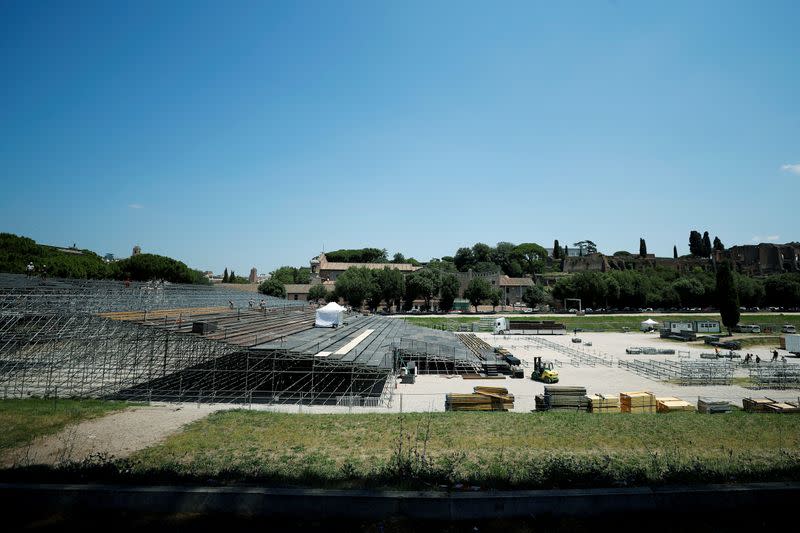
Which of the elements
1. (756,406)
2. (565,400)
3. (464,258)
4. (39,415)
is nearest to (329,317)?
(565,400)

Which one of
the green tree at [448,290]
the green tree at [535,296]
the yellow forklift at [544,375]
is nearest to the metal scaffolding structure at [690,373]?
the yellow forklift at [544,375]

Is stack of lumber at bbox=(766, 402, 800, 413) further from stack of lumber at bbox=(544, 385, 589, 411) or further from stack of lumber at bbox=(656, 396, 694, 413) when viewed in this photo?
stack of lumber at bbox=(544, 385, 589, 411)

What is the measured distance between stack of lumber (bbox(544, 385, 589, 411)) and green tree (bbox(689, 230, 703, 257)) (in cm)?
15904

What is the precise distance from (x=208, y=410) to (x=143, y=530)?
16.1 meters

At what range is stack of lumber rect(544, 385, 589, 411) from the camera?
20.4 m

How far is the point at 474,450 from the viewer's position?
11.7 m

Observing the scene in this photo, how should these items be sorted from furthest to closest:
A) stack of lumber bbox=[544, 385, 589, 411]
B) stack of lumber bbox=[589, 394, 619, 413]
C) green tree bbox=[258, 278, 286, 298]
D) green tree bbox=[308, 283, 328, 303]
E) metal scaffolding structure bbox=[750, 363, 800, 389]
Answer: green tree bbox=[258, 278, 286, 298] < green tree bbox=[308, 283, 328, 303] < metal scaffolding structure bbox=[750, 363, 800, 389] < stack of lumber bbox=[544, 385, 589, 411] < stack of lumber bbox=[589, 394, 619, 413]

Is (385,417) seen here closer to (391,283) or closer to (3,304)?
(3,304)

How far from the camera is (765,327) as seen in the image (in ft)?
206

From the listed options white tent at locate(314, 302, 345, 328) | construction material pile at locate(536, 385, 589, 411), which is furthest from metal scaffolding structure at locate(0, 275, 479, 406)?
construction material pile at locate(536, 385, 589, 411)

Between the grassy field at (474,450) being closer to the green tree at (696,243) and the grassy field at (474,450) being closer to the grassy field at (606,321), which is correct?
the grassy field at (606,321)

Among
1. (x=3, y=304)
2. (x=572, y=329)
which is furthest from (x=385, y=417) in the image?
(x=572, y=329)

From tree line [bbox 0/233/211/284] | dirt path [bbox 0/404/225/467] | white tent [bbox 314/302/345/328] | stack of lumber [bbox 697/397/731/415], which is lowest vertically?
stack of lumber [bbox 697/397/731/415]

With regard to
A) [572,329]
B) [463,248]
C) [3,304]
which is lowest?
[572,329]
